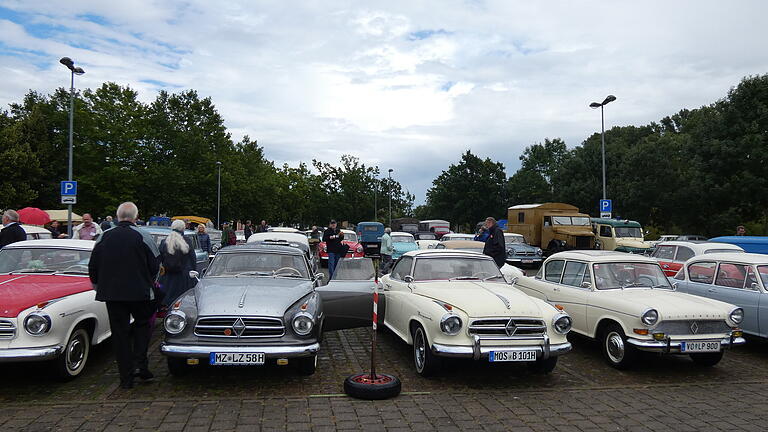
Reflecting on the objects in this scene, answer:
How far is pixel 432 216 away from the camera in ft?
237

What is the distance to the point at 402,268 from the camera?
29.1 feet

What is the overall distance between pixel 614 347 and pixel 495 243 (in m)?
4.33

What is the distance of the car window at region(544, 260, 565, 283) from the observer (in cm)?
918

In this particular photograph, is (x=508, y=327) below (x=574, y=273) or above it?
below

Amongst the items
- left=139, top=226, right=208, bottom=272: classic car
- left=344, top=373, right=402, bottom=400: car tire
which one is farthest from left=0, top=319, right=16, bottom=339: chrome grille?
left=139, top=226, right=208, bottom=272: classic car

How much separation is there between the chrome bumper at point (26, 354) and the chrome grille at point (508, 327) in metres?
4.56

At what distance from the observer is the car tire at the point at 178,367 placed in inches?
249

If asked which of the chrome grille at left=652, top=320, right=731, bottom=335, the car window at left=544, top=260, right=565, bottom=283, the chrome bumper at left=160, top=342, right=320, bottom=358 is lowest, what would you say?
the chrome bumper at left=160, top=342, right=320, bottom=358

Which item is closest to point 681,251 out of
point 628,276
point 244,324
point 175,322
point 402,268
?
point 628,276

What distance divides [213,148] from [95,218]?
40.7 feet

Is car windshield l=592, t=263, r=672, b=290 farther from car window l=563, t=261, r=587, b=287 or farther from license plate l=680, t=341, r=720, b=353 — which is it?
license plate l=680, t=341, r=720, b=353

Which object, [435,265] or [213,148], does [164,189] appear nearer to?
[213,148]

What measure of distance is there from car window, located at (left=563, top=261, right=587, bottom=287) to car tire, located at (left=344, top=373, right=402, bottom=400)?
3.75 metres

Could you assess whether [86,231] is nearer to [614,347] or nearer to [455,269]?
[455,269]
